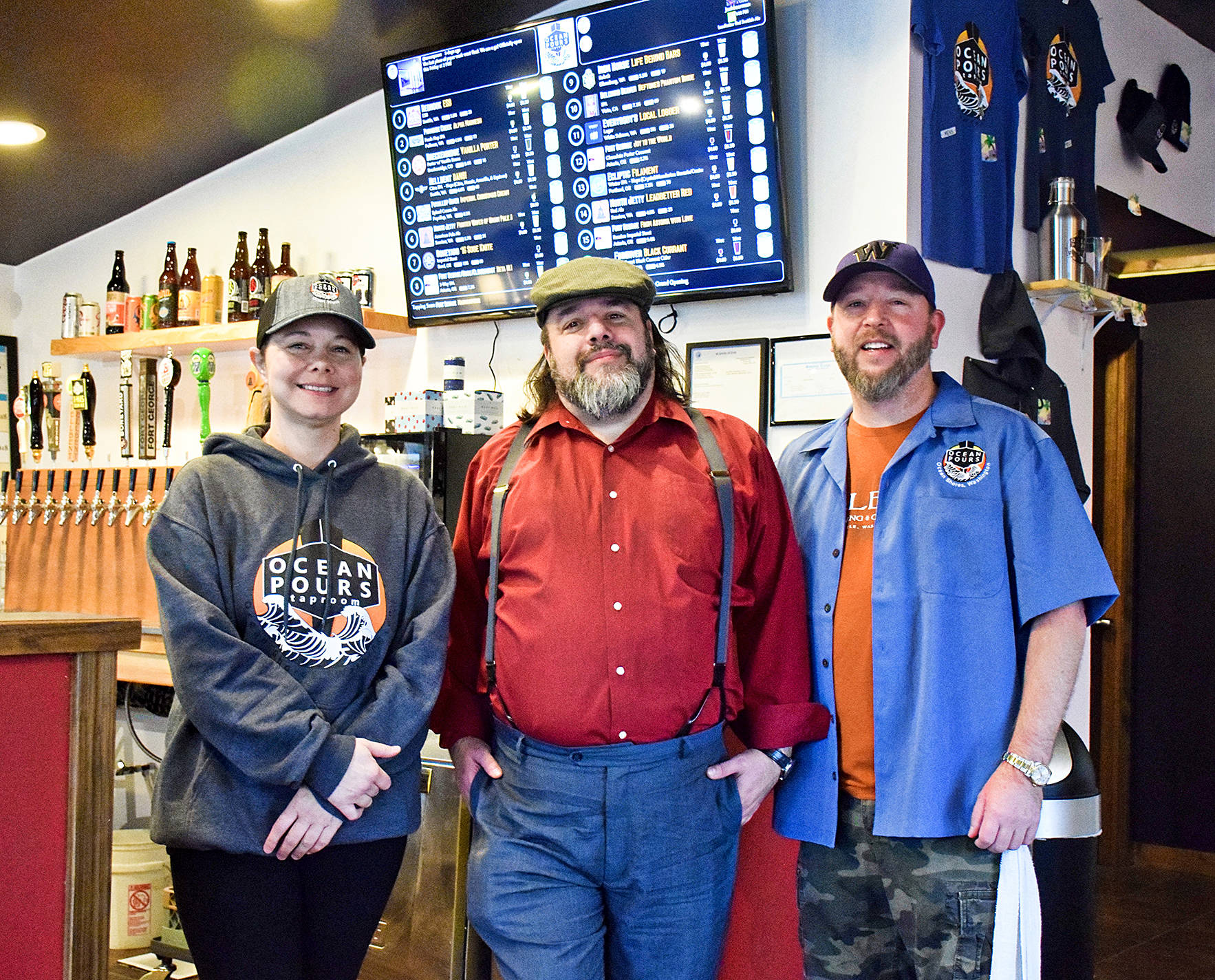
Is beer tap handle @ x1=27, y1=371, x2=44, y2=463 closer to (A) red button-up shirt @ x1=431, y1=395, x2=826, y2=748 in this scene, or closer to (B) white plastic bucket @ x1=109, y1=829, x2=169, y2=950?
(B) white plastic bucket @ x1=109, y1=829, x2=169, y2=950

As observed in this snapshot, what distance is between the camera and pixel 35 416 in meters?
5.29

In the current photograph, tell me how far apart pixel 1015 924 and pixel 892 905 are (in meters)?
0.21

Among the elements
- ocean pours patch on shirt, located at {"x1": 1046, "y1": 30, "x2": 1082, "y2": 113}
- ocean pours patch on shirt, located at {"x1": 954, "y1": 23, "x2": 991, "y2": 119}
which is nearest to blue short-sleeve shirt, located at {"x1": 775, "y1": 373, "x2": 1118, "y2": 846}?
ocean pours patch on shirt, located at {"x1": 954, "y1": 23, "x2": 991, "y2": 119}

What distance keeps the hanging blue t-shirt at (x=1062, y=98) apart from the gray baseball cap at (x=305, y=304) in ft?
7.70

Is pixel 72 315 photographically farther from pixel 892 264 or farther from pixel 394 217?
pixel 892 264

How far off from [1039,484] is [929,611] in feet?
1.01

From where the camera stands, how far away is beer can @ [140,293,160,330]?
4758 mm

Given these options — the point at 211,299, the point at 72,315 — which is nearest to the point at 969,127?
the point at 211,299

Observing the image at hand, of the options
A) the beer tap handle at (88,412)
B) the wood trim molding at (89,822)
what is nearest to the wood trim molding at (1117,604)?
the wood trim molding at (89,822)

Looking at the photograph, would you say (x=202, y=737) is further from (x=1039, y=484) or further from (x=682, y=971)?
(x=1039, y=484)

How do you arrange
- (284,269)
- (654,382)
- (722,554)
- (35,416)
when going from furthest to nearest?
(35,416) < (284,269) < (654,382) < (722,554)

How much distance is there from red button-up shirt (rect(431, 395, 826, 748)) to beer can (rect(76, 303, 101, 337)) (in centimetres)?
333

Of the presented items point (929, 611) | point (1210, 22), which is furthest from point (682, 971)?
point (1210, 22)

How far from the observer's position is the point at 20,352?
5578 millimetres
